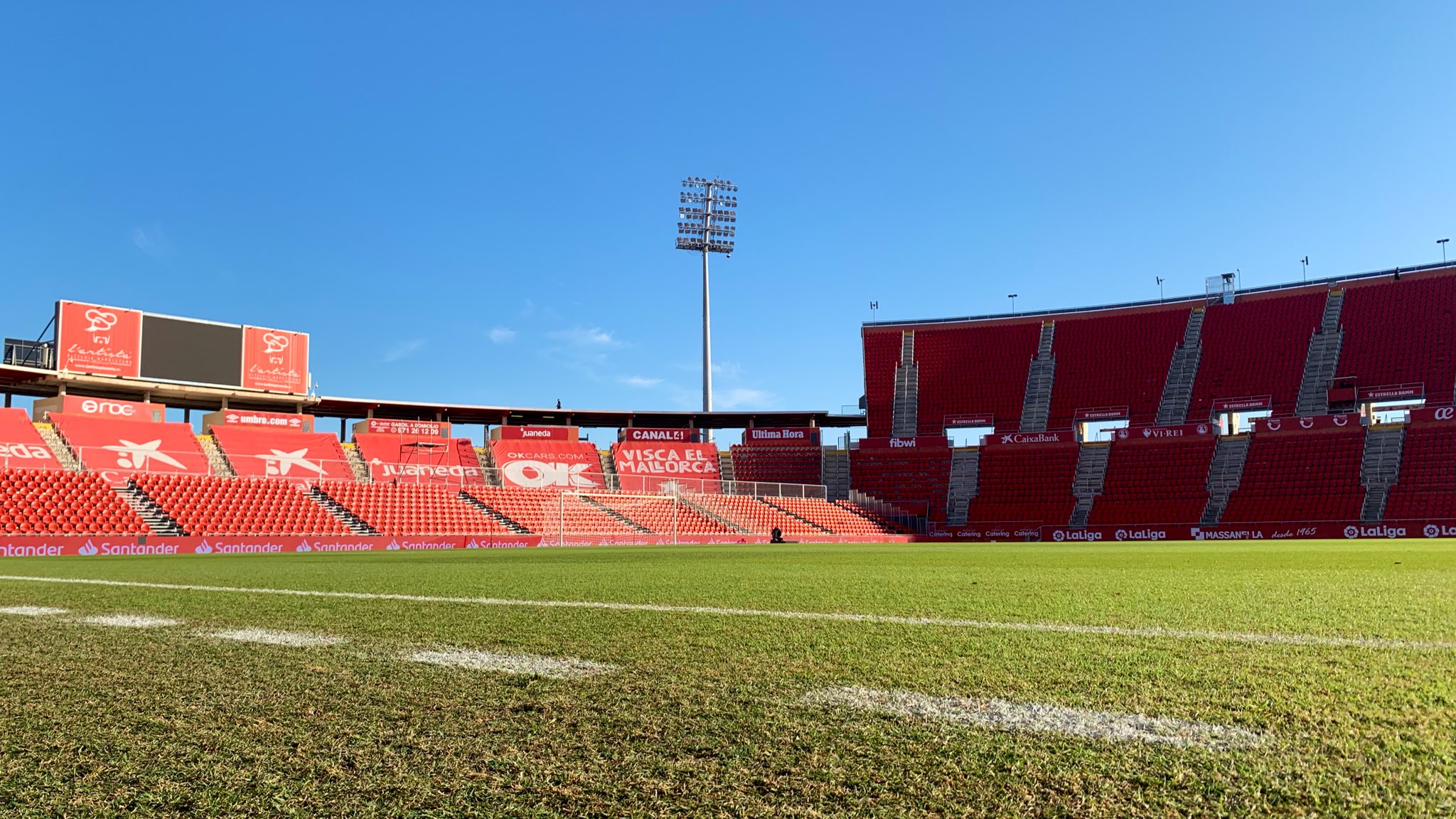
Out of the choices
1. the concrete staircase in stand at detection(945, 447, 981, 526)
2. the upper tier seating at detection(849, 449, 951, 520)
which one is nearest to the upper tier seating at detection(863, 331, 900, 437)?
the upper tier seating at detection(849, 449, 951, 520)

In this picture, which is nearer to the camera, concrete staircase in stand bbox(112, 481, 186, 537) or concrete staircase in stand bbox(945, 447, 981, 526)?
concrete staircase in stand bbox(112, 481, 186, 537)

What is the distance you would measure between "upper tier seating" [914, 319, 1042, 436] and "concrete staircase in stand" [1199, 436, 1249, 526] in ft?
30.2

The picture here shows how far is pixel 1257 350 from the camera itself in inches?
1660

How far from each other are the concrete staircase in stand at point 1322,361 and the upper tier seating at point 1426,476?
4111mm

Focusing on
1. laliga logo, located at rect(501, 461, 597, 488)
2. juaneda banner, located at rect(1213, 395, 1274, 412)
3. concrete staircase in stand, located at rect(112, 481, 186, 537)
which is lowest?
concrete staircase in stand, located at rect(112, 481, 186, 537)

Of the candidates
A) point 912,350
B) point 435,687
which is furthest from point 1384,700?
point 912,350

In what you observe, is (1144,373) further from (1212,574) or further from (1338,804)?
(1338,804)

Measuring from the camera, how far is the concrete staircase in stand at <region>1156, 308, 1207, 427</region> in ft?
138

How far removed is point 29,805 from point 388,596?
5.18 meters

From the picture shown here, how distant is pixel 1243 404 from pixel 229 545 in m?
40.4

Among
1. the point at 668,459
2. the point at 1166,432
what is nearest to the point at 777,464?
the point at 668,459

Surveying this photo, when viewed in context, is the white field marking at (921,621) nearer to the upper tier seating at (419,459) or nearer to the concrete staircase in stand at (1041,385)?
the upper tier seating at (419,459)

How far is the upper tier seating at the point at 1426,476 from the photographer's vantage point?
→ 3212 cm

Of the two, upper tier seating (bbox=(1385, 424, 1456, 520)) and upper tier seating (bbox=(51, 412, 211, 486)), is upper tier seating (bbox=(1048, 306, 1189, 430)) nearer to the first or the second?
upper tier seating (bbox=(1385, 424, 1456, 520))
